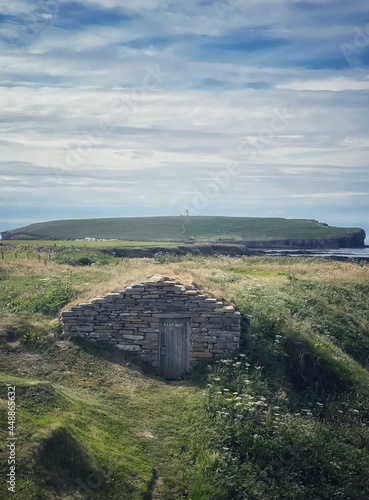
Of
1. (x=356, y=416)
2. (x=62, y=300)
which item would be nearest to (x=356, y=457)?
(x=356, y=416)

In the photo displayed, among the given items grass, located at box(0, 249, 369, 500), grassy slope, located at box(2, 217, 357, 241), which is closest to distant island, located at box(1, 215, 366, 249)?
grassy slope, located at box(2, 217, 357, 241)

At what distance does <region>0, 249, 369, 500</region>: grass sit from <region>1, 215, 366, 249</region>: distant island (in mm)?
67564

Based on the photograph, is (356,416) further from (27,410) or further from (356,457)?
(27,410)

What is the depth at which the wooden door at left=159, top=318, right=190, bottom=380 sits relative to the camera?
1748 centimetres

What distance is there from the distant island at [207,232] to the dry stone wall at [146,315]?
68614mm

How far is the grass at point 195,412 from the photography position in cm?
1044

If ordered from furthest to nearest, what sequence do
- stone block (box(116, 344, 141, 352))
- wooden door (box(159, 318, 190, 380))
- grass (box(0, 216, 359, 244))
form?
grass (box(0, 216, 359, 244)), stone block (box(116, 344, 141, 352)), wooden door (box(159, 318, 190, 380))

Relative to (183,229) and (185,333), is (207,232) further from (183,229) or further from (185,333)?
(185,333)

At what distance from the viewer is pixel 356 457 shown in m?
12.5

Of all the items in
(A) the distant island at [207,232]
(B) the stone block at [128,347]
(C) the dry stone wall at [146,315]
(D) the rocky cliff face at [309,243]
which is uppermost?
(A) the distant island at [207,232]

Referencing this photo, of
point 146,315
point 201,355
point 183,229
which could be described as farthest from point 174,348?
point 183,229

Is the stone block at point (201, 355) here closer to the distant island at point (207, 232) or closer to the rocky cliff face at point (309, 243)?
the distant island at point (207, 232)

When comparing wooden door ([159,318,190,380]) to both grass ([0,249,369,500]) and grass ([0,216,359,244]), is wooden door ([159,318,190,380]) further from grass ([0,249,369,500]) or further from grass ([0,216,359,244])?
grass ([0,216,359,244])

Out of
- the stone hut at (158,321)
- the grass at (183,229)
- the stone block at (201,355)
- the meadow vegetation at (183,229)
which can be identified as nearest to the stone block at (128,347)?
the stone hut at (158,321)
